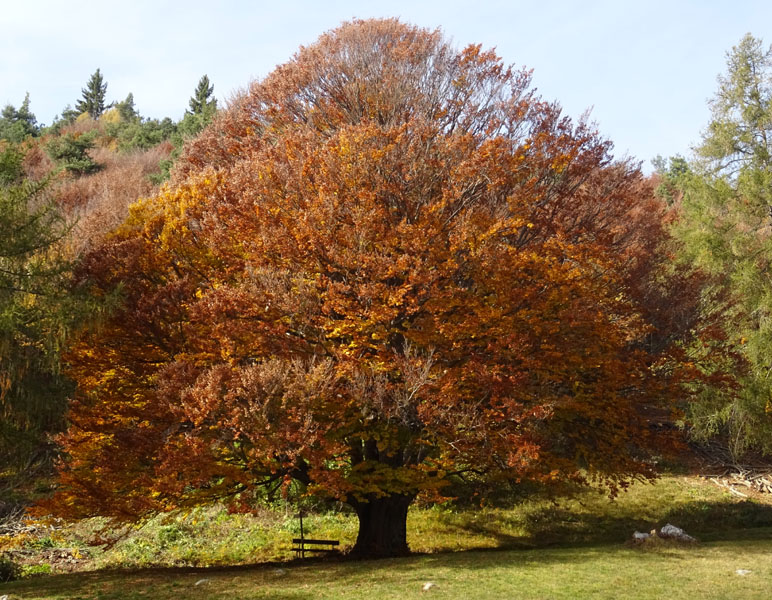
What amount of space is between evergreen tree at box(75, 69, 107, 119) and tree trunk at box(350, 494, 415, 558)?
98.4 m

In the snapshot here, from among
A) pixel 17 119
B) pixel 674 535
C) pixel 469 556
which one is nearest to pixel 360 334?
pixel 469 556

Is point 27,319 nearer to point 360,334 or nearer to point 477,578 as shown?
point 360,334

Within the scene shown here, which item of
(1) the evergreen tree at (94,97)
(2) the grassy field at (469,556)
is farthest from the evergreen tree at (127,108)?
(2) the grassy field at (469,556)

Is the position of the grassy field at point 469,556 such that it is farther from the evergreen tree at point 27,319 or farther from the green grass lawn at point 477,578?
the evergreen tree at point 27,319

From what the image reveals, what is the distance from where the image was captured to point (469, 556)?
53.6 feet

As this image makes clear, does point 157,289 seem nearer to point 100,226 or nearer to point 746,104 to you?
point 100,226

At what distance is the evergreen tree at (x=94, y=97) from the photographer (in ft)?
331

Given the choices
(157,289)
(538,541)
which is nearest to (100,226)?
(157,289)

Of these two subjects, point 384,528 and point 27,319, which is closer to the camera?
point 27,319

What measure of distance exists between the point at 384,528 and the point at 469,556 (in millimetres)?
2340

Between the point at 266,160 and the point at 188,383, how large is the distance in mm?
5976

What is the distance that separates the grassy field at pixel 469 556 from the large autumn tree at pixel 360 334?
180cm

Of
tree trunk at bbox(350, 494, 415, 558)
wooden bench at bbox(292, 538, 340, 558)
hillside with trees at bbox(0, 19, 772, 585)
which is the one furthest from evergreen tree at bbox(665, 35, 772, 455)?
wooden bench at bbox(292, 538, 340, 558)

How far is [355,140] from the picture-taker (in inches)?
617
